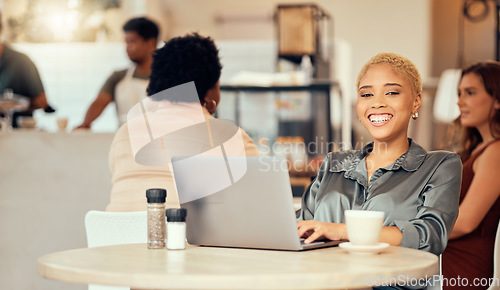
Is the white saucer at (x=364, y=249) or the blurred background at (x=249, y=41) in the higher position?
the blurred background at (x=249, y=41)

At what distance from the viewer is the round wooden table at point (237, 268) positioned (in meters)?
1.08

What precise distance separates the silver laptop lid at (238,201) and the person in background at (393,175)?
0.16 metres

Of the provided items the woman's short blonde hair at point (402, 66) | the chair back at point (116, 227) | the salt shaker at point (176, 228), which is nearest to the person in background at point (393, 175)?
the woman's short blonde hair at point (402, 66)

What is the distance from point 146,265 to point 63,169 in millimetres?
1585

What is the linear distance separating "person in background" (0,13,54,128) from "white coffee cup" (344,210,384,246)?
356 centimetres

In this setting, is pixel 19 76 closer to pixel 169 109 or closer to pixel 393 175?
pixel 169 109

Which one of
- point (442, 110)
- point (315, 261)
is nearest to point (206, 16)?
point (442, 110)

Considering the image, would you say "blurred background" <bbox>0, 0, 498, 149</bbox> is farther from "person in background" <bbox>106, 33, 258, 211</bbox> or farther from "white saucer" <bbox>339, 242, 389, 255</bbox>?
"white saucer" <bbox>339, 242, 389, 255</bbox>

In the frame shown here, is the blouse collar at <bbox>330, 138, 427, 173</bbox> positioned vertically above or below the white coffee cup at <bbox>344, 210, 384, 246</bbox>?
above

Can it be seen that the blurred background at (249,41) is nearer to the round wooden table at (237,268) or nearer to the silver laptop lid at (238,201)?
the silver laptop lid at (238,201)

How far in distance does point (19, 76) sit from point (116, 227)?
2961mm

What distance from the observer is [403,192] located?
165cm

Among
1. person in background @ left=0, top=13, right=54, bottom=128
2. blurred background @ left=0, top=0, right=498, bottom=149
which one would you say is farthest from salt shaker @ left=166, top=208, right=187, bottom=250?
blurred background @ left=0, top=0, right=498, bottom=149

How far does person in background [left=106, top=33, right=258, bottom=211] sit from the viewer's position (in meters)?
2.11
